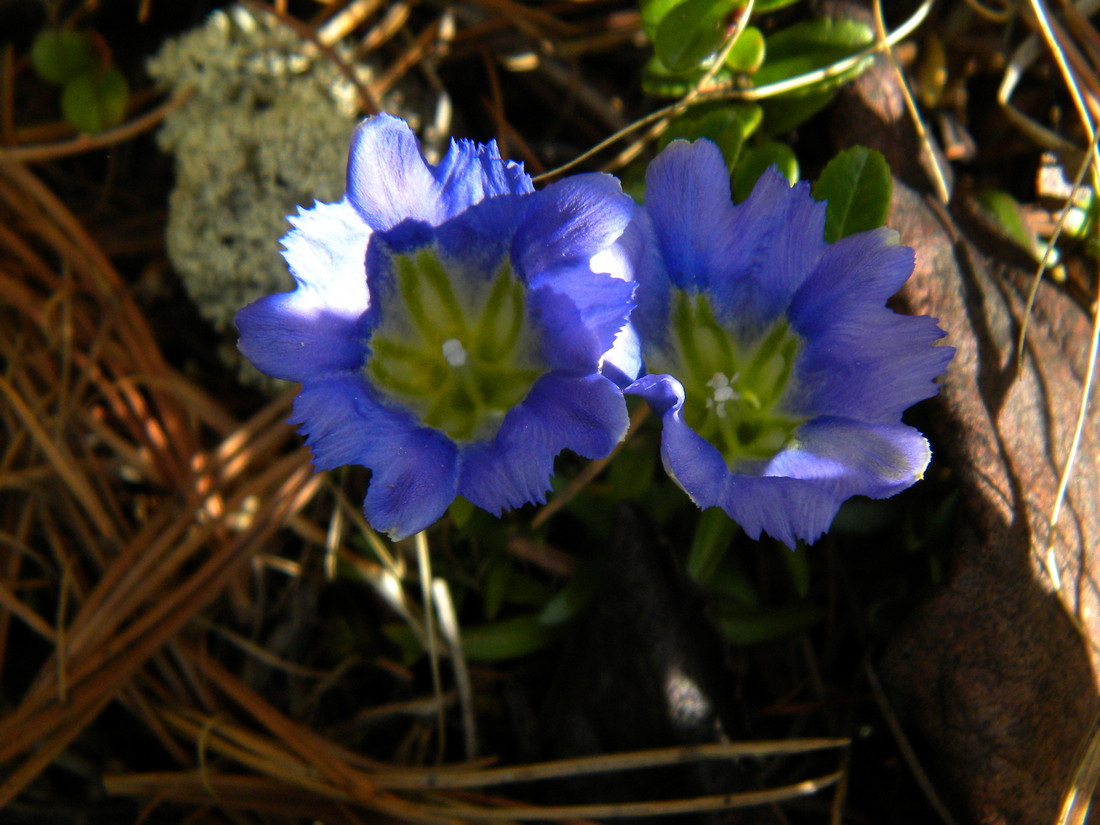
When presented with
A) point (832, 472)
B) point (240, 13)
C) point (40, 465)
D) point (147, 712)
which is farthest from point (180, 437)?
point (832, 472)

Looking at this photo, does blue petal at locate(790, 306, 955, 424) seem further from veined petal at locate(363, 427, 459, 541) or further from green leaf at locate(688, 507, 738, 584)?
veined petal at locate(363, 427, 459, 541)

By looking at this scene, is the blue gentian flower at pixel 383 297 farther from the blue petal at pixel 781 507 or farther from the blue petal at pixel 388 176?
the blue petal at pixel 781 507

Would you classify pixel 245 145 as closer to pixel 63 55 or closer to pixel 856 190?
pixel 63 55

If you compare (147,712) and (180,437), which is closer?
(147,712)

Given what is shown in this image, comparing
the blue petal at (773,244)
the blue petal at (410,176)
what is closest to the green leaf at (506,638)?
the blue petal at (773,244)

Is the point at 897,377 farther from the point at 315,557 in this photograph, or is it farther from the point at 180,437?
the point at 180,437

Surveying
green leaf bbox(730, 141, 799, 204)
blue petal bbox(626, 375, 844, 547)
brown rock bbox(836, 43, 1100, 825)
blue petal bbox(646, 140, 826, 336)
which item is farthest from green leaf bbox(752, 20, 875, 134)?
blue petal bbox(626, 375, 844, 547)

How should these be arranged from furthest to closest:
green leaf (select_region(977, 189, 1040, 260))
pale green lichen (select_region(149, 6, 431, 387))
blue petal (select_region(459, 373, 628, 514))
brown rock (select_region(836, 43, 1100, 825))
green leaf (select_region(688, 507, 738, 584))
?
pale green lichen (select_region(149, 6, 431, 387))
green leaf (select_region(977, 189, 1040, 260))
green leaf (select_region(688, 507, 738, 584))
brown rock (select_region(836, 43, 1100, 825))
blue petal (select_region(459, 373, 628, 514))

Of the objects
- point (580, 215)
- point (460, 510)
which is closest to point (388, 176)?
point (580, 215)
